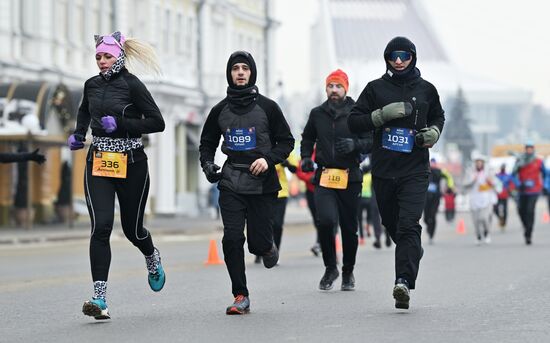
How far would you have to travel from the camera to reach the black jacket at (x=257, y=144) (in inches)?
411

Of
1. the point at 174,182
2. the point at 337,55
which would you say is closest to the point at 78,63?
the point at 174,182

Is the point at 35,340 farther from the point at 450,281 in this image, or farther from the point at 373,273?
the point at 373,273

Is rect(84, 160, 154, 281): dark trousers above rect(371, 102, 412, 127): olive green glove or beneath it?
beneath

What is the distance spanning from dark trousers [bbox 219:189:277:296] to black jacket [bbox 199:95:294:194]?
8 centimetres

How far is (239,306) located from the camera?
33.6ft

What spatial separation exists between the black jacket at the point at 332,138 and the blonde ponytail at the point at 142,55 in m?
2.82

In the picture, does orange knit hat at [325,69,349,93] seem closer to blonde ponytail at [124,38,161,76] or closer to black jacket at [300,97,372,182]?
black jacket at [300,97,372,182]

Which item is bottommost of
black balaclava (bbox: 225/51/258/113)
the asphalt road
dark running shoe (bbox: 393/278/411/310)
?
the asphalt road

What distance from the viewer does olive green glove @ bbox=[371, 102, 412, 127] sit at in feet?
33.9

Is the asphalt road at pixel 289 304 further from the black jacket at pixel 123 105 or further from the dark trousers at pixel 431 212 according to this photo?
the dark trousers at pixel 431 212

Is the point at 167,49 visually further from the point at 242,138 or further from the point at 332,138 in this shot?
the point at 242,138

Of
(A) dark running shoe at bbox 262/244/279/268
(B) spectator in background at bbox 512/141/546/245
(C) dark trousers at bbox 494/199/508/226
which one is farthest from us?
(C) dark trousers at bbox 494/199/508/226

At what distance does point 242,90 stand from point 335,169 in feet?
8.82

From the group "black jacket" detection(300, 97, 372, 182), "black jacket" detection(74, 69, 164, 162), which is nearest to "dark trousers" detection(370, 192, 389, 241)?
"black jacket" detection(300, 97, 372, 182)
